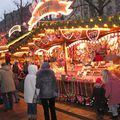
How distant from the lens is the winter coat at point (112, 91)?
35.1 feet

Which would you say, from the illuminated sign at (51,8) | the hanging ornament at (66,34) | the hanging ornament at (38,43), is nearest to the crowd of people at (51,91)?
the hanging ornament at (66,34)

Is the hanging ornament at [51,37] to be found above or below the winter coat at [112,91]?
above

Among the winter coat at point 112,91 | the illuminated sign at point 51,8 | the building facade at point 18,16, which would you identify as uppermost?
the building facade at point 18,16

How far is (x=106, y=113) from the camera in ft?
39.0

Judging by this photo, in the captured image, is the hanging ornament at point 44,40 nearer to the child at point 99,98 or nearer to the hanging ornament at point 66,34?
the hanging ornament at point 66,34

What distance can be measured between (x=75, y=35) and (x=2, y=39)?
1417cm

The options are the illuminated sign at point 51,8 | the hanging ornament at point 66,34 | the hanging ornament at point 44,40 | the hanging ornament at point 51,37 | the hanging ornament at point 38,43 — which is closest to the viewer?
the illuminated sign at point 51,8

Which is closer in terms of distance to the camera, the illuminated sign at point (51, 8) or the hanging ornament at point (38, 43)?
the illuminated sign at point (51, 8)

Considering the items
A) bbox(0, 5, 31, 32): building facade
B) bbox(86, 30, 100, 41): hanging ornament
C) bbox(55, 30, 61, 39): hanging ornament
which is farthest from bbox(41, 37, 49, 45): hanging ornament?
bbox(0, 5, 31, 32): building facade

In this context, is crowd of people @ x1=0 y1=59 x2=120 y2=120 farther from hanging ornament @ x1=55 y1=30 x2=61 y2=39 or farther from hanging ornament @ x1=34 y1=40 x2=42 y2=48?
hanging ornament @ x1=34 y1=40 x2=42 y2=48

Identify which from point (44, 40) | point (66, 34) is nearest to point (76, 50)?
point (44, 40)

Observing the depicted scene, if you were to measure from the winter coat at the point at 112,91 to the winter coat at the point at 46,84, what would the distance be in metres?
1.39

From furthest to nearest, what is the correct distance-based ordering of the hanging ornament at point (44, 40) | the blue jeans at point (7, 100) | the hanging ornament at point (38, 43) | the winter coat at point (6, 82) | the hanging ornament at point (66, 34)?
the hanging ornament at point (38, 43)
the hanging ornament at point (44, 40)
the hanging ornament at point (66, 34)
the blue jeans at point (7, 100)
the winter coat at point (6, 82)

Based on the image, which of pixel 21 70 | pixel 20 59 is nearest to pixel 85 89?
pixel 21 70
